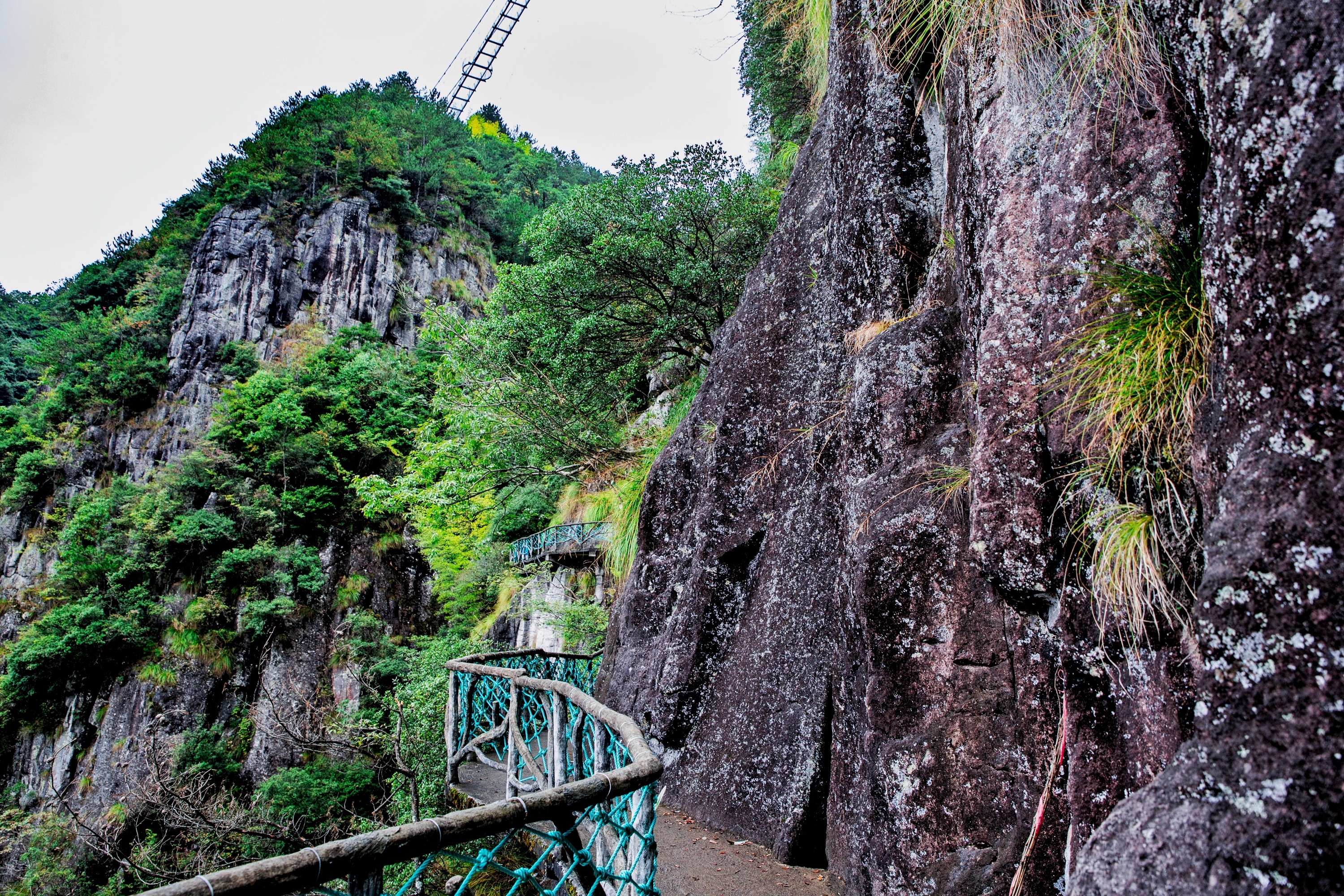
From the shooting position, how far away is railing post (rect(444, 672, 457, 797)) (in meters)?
7.43

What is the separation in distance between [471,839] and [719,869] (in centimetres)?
329

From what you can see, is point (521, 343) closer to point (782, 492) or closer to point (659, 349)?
point (659, 349)

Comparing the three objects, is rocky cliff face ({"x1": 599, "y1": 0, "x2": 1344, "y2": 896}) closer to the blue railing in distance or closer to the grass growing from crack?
the grass growing from crack

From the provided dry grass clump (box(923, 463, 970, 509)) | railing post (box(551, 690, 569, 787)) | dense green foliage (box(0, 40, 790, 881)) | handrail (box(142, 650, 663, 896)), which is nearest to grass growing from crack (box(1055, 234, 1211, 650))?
dry grass clump (box(923, 463, 970, 509))

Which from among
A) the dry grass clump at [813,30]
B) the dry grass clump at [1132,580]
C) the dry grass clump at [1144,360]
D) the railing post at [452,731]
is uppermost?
the dry grass clump at [813,30]

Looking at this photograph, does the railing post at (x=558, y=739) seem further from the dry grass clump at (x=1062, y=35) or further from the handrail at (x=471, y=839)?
the dry grass clump at (x=1062, y=35)

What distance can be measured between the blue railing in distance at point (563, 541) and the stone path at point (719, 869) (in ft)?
20.2

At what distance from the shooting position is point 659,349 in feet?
37.5

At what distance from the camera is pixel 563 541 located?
44.1ft

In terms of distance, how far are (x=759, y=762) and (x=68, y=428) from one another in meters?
31.8

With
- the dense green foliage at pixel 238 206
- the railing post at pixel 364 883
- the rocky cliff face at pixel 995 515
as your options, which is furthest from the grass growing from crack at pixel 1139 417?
the dense green foliage at pixel 238 206

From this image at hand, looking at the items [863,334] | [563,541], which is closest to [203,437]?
[563,541]

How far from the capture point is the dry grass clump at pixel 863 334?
528 cm

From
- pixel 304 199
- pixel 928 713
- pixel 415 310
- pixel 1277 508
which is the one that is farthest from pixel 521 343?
pixel 304 199
